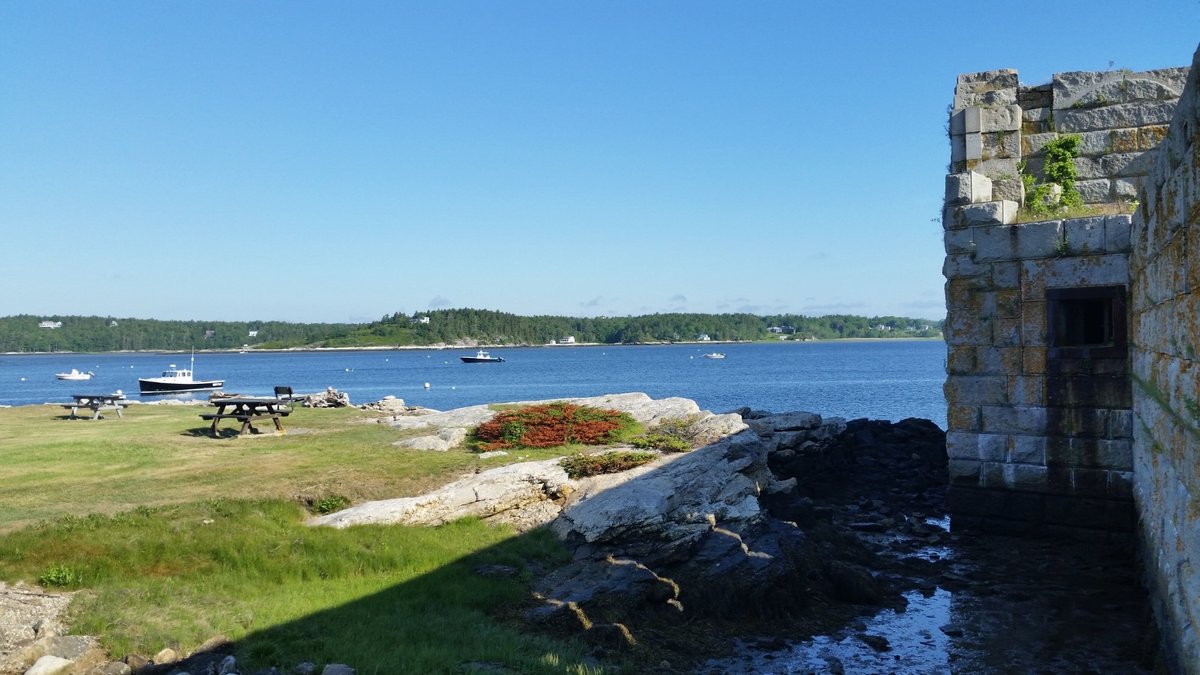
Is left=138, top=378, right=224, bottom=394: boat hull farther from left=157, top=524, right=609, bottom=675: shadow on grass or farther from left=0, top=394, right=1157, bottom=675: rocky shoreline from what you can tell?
left=157, top=524, right=609, bottom=675: shadow on grass

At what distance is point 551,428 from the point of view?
23484 mm

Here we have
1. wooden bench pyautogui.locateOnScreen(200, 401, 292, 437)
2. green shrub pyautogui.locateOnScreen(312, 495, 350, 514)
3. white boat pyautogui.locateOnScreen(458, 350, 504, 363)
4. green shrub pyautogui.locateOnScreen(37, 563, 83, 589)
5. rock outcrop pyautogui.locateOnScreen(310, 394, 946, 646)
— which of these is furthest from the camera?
white boat pyautogui.locateOnScreen(458, 350, 504, 363)

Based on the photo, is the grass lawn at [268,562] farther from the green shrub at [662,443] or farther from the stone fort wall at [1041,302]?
the stone fort wall at [1041,302]

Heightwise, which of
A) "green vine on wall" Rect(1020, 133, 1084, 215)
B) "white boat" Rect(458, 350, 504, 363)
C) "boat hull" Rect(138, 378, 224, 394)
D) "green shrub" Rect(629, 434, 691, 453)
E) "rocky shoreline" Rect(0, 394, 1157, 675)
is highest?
"green vine on wall" Rect(1020, 133, 1084, 215)

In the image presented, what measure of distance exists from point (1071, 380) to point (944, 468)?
819 centimetres

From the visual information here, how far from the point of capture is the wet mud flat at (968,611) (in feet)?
39.3

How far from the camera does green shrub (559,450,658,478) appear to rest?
725 inches

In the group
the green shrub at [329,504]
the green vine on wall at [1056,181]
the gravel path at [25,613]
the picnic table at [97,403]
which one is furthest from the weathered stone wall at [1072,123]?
the picnic table at [97,403]

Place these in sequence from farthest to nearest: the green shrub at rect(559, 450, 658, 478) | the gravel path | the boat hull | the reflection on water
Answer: the boat hull < the green shrub at rect(559, 450, 658, 478) < the reflection on water < the gravel path

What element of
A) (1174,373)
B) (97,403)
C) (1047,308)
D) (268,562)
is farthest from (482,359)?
(1174,373)

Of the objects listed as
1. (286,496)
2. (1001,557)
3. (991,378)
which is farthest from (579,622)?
(991,378)

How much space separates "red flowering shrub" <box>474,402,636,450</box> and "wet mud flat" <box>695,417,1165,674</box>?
20.6ft

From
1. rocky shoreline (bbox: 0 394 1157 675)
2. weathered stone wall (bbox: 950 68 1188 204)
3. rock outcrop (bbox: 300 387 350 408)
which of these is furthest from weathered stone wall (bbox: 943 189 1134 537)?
rock outcrop (bbox: 300 387 350 408)

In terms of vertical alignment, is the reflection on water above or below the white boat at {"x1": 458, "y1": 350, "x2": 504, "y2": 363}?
above
